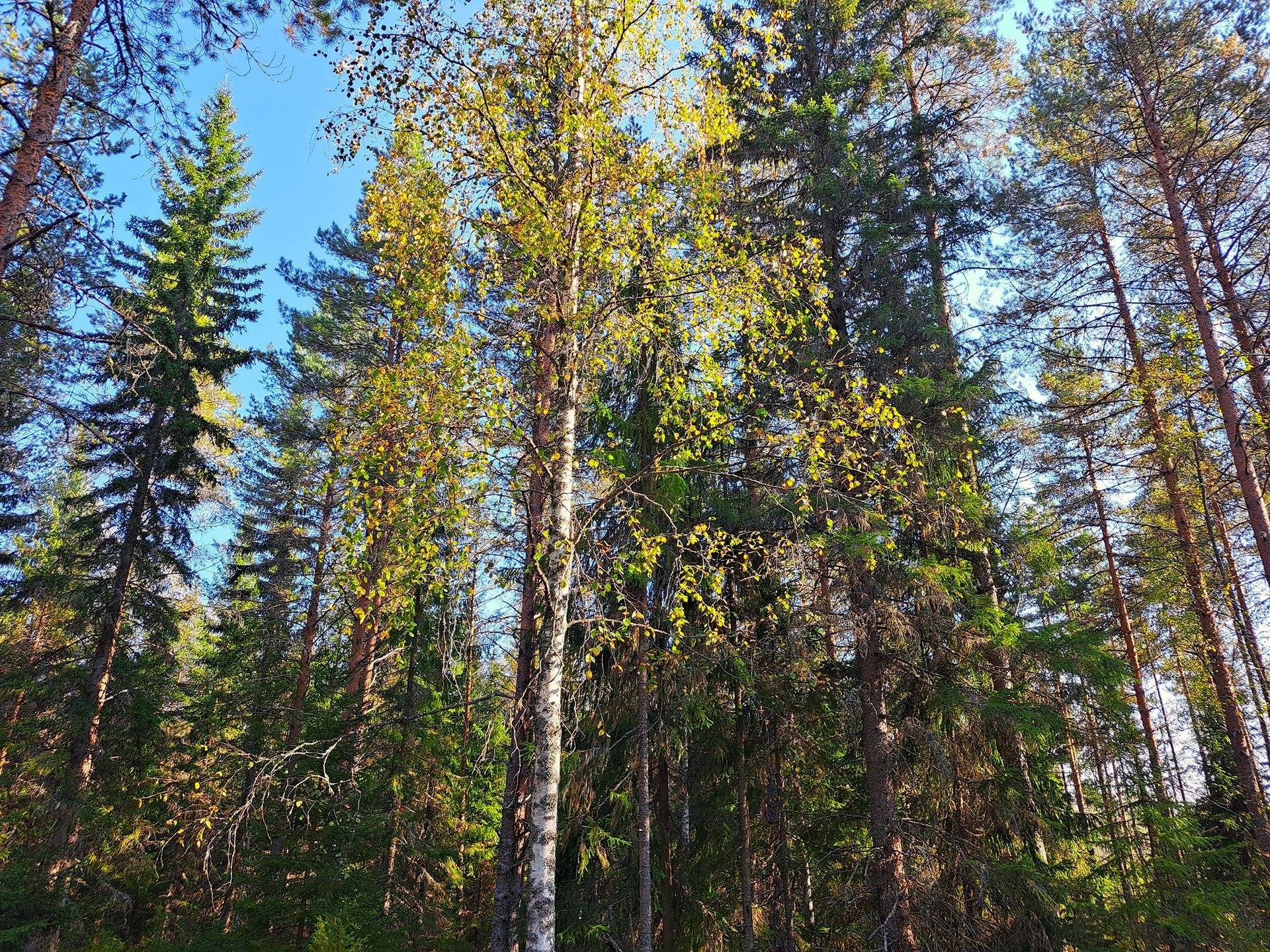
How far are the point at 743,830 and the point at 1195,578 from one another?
8.26 metres

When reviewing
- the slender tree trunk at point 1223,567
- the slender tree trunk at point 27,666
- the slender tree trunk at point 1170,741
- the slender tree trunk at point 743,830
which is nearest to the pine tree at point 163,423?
the slender tree trunk at point 27,666

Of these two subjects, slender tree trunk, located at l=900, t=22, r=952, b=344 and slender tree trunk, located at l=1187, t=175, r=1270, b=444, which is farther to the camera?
slender tree trunk, located at l=900, t=22, r=952, b=344

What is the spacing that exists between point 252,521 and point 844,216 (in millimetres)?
17910

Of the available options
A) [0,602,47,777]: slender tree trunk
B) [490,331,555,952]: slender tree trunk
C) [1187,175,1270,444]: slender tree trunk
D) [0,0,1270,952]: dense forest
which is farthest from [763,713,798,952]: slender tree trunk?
[0,602,47,777]: slender tree trunk

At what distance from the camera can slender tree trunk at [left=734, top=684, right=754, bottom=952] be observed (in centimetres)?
1068

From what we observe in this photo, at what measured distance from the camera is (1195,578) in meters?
11.7

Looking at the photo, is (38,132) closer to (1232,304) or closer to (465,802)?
(1232,304)

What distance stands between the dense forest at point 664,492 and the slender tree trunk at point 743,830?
0.07 metres

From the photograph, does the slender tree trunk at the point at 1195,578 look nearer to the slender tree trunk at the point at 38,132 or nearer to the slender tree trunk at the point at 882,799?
the slender tree trunk at the point at 882,799

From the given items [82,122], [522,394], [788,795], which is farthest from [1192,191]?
[82,122]

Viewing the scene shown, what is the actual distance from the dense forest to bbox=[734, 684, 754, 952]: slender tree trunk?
0.21ft

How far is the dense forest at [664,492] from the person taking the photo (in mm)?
6285

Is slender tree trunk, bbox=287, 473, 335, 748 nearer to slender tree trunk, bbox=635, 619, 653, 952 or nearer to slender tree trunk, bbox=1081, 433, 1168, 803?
slender tree trunk, bbox=635, 619, 653, 952

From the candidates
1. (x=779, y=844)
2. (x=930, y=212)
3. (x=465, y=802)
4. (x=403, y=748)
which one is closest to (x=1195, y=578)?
(x=930, y=212)
